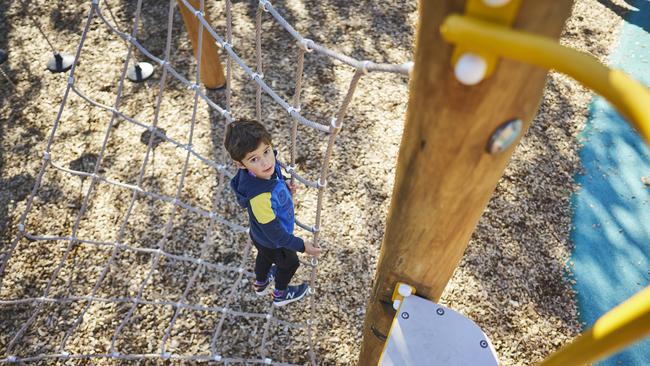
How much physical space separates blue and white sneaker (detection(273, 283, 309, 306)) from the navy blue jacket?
0.56 metres

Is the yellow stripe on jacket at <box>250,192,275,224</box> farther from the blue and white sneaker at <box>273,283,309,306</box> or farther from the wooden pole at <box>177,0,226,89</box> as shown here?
the wooden pole at <box>177,0,226,89</box>

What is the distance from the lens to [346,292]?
2.29 m

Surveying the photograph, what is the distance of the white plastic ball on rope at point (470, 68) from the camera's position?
0.57 meters

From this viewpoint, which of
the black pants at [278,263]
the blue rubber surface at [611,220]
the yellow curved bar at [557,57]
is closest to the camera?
the yellow curved bar at [557,57]

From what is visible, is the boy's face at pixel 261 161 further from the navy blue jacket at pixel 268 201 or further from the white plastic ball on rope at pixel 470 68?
the white plastic ball on rope at pixel 470 68

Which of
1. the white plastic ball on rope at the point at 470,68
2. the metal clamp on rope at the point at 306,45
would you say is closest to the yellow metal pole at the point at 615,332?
the white plastic ball on rope at the point at 470,68

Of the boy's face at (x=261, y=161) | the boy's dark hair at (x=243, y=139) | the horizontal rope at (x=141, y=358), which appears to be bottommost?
the horizontal rope at (x=141, y=358)

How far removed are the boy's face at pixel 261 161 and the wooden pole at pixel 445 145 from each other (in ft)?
1.91

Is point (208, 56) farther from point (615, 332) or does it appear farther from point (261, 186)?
point (615, 332)

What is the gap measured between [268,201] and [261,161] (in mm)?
133

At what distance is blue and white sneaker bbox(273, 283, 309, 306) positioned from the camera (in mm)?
2098

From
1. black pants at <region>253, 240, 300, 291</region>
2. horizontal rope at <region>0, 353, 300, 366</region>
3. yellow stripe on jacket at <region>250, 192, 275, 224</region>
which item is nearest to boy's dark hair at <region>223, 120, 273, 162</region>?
yellow stripe on jacket at <region>250, 192, 275, 224</region>

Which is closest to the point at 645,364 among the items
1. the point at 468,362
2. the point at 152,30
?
the point at 468,362

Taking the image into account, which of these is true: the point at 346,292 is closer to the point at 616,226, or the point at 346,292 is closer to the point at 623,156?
the point at 616,226
